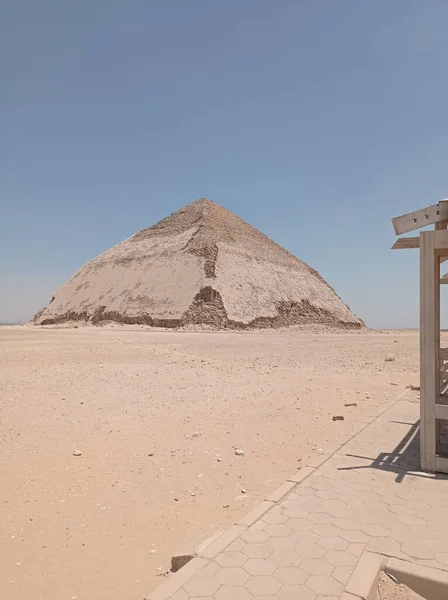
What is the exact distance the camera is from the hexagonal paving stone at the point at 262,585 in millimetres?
2594

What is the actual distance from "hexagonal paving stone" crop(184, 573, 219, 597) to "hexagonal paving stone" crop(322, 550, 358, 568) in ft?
2.54

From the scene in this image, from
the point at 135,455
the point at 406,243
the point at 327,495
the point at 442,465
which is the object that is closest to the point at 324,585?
the point at 327,495

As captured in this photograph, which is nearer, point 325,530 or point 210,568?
point 210,568

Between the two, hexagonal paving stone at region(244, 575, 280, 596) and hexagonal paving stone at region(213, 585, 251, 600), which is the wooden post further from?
hexagonal paving stone at region(213, 585, 251, 600)

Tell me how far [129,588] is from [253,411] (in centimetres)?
495

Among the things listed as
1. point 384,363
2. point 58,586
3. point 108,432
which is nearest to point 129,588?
point 58,586

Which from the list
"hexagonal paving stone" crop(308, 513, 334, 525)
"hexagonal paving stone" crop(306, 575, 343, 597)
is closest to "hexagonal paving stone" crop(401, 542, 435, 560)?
"hexagonal paving stone" crop(308, 513, 334, 525)

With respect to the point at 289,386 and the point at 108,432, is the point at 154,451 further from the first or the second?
the point at 289,386

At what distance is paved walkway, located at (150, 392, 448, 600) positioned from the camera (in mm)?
2648

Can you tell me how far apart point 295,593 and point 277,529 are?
768mm

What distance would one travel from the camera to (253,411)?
795cm

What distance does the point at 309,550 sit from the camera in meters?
3.06

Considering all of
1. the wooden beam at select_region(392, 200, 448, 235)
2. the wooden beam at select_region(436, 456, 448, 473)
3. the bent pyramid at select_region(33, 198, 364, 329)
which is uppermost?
the bent pyramid at select_region(33, 198, 364, 329)

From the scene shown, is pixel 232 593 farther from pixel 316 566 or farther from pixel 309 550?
pixel 309 550
